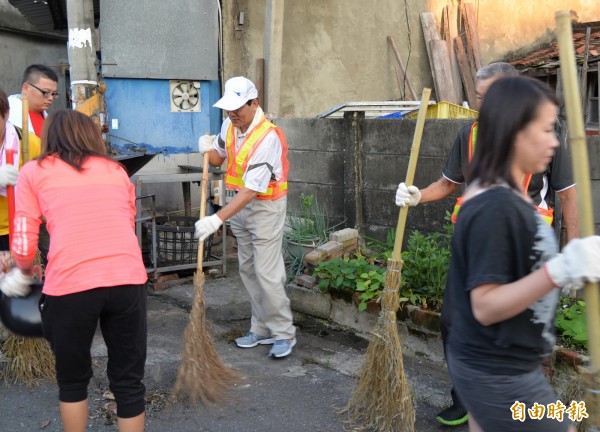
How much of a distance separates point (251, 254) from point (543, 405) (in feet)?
9.94

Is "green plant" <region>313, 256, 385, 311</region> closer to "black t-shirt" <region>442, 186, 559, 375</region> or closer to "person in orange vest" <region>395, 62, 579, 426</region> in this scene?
"person in orange vest" <region>395, 62, 579, 426</region>

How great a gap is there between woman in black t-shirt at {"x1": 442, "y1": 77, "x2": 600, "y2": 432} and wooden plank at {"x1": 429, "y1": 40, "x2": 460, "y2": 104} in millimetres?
8171

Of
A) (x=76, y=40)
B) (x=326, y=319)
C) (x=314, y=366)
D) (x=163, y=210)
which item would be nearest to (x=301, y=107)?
(x=163, y=210)

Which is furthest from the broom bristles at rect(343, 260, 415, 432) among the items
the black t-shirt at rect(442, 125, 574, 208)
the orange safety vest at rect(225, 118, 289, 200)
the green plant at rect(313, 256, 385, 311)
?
the orange safety vest at rect(225, 118, 289, 200)

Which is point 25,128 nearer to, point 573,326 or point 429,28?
point 573,326

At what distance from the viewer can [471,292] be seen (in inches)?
73.2

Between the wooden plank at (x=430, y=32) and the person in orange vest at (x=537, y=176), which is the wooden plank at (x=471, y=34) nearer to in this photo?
the wooden plank at (x=430, y=32)

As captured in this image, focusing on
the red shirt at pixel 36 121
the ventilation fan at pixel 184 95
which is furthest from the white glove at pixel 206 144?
the ventilation fan at pixel 184 95

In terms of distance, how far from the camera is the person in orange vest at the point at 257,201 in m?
4.30

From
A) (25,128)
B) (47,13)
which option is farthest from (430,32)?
(25,128)

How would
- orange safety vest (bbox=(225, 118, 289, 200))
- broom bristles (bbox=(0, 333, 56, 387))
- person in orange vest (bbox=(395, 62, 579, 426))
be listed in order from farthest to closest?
orange safety vest (bbox=(225, 118, 289, 200)) < broom bristles (bbox=(0, 333, 56, 387)) < person in orange vest (bbox=(395, 62, 579, 426))

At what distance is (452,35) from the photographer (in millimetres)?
10266

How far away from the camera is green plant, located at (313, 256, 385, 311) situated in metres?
4.73

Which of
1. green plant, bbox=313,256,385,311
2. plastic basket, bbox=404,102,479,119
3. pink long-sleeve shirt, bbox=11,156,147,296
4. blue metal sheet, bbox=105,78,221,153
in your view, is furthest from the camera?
plastic basket, bbox=404,102,479,119
